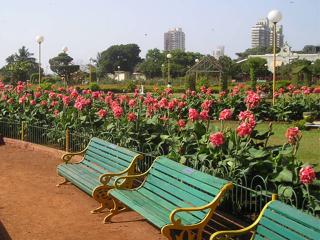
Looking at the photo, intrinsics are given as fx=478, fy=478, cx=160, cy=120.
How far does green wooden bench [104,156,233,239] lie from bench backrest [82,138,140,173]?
374 mm

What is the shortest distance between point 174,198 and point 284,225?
1.50 m

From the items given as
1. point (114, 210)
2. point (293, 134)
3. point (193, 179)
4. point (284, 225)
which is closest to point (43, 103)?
point (114, 210)

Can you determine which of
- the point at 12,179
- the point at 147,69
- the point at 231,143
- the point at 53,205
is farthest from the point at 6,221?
the point at 147,69

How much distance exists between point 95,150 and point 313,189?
3.02 meters

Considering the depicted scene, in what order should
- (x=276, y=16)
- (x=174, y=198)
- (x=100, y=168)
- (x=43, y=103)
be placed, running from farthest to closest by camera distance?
1. (x=276, y=16)
2. (x=43, y=103)
3. (x=100, y=168)
4. (x=174, y=198)

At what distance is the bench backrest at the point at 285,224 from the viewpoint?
9.70ft

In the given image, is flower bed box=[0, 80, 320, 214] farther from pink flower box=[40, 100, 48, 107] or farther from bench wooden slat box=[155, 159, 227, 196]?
bench wooden slat box=[155, 159, 227, 196]

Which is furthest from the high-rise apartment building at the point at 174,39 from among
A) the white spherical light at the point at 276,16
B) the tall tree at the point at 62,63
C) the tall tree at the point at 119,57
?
the white spherical light at the point at 276,16

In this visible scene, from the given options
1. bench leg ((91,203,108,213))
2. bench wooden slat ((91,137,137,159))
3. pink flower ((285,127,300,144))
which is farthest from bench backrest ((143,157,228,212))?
pink flower ((285,127,300,144))

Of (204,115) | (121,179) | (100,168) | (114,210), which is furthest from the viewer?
(100,168)

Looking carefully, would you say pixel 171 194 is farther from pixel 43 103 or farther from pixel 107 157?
pixel 43 103

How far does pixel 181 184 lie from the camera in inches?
177

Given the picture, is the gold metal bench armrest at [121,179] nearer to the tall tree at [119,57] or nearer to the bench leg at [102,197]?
the bench leg at [102,197]

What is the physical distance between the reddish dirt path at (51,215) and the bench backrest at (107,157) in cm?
42
